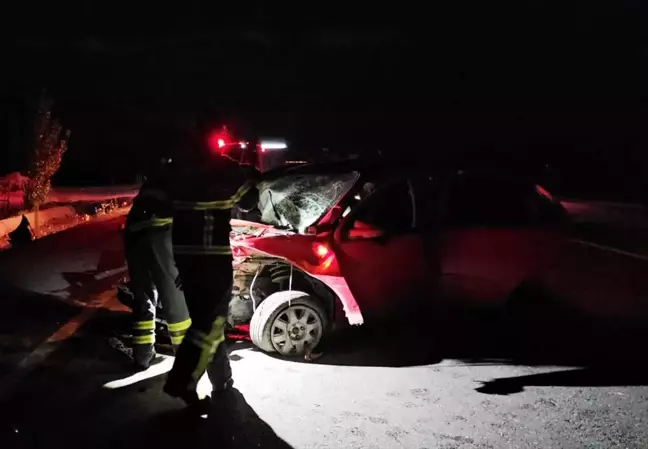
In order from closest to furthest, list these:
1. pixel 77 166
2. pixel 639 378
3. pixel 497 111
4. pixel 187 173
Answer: pixel 187 173, pixel 639 378, pixel 497 111, pixel 77 166

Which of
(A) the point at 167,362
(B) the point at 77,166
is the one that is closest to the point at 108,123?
(B) the point at 77,166

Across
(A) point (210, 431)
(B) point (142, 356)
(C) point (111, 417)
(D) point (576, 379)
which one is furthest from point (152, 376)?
(D) point (576, 379)

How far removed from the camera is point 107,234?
48.4ft

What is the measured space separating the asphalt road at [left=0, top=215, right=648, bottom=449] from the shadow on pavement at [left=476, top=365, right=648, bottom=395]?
2 centimetres

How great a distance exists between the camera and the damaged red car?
19.5ft

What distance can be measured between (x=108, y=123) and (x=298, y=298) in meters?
46.2

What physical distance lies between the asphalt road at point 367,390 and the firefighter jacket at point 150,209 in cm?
119

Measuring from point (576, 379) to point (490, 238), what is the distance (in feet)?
4.78

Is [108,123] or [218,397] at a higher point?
[108,123]

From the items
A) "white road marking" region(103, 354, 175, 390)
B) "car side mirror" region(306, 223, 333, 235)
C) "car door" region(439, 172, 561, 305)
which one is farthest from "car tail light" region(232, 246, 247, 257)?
"car door" region(439, 172, 561, 305)

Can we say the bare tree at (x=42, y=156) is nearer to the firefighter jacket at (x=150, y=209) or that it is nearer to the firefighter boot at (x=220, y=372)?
the firefighter jacket at (x=150, y=209)

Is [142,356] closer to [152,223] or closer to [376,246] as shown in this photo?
[152,223]

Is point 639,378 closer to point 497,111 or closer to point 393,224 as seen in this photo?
point 393,224

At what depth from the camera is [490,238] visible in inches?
254
